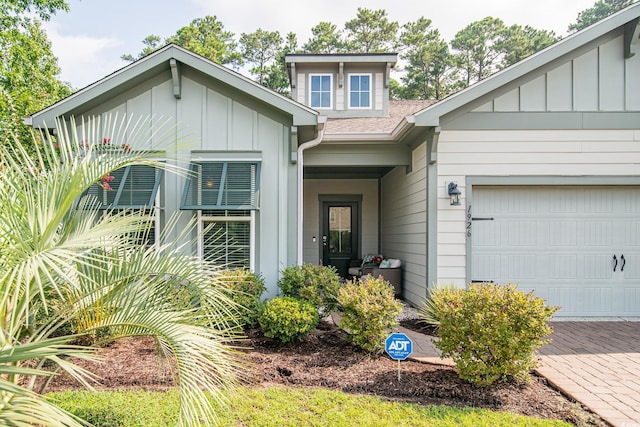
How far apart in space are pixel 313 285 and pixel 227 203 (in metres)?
1.81

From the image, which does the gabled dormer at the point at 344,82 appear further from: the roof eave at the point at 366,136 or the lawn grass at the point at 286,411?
the lawn grass at the point at 286,411

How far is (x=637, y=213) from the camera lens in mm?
6188

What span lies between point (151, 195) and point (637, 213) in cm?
790

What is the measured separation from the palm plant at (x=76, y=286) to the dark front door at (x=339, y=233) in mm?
7837

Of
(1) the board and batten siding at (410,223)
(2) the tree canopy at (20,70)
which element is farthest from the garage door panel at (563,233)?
(2) the tree canopy at (20,70)

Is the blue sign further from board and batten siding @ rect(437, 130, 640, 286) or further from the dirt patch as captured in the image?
board and batten siding @ rect(437, 130, 640, 286)

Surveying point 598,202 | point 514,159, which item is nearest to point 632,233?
point 598,202

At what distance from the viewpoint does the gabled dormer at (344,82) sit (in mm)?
9555

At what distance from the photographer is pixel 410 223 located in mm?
7320

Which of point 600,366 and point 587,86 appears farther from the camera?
point 587,86

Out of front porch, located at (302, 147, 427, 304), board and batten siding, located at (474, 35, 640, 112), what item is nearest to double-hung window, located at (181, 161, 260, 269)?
board and batten siding, located at (474, 35, 640, 112)

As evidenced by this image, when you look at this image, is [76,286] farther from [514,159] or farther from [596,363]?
[514,159]

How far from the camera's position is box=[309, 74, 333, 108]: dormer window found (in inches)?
383

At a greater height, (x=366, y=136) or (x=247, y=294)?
(x=366, y=136)
